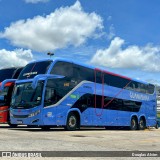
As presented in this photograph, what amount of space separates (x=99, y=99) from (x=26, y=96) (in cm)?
536

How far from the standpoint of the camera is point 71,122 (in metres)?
19.5

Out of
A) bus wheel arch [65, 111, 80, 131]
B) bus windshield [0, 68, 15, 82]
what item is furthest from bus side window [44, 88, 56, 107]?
bus windshield [0, 68, 15, 82]

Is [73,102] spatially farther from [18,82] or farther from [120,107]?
[120,107]

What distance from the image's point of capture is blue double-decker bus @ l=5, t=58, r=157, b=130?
17.9 metres

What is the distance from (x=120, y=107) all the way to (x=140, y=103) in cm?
340

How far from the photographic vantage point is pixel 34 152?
9.01m

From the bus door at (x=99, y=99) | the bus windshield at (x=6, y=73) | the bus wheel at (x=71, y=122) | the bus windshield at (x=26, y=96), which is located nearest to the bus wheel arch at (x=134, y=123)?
the bus door at (x=99, y=99)

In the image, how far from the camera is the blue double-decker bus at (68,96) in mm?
17906

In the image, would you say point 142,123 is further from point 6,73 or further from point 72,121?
point 6,73

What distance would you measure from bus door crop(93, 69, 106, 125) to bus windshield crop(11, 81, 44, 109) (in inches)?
187

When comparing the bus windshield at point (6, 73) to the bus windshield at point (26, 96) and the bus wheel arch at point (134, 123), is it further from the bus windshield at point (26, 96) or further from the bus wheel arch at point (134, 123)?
the bus wheel arch at point (134, 123)

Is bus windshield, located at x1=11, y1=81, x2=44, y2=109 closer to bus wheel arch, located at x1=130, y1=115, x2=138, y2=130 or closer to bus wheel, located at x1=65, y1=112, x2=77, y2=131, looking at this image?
bus wheel, located at x1=65, y1=112, x2=77, y2=131

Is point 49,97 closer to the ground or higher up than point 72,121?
higher up

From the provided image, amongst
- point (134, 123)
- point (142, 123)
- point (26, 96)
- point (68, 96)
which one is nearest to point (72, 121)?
point (68, 96)
